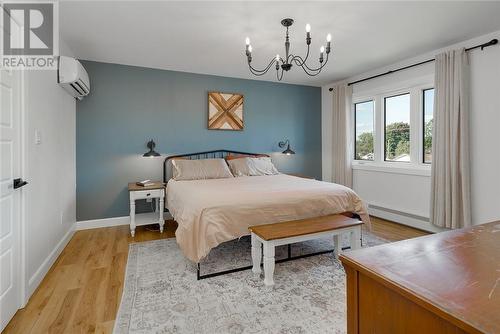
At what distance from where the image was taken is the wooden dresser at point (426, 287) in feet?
1.88

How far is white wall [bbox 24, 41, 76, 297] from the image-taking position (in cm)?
206

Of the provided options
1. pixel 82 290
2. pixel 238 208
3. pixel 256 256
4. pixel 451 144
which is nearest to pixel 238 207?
pixel 238 208

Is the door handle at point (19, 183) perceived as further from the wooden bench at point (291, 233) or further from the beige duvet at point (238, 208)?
the wooden bench at point (291, 233)

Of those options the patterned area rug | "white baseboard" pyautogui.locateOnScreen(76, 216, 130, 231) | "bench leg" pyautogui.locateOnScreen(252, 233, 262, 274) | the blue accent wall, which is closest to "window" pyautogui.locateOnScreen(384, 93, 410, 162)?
the blue accent wall

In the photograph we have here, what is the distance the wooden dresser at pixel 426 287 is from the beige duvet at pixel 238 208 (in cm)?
154

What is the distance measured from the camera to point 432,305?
1.93ft

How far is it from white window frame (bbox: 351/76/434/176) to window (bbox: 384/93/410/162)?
0.07 m

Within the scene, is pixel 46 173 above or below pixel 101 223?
above

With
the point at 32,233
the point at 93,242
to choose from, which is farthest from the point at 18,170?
the point at 93,242

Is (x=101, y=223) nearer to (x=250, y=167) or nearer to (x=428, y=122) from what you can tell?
(x=250, y=167)

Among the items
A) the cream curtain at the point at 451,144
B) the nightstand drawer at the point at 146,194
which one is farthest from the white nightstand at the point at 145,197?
the cream curtain at the point at 451,144

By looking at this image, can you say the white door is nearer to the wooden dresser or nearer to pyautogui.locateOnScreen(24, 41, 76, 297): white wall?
pyautogui.locateOnScreen(24, 41, 76, 297): white wall

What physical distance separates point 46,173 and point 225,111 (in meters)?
2.73

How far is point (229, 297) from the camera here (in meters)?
2.01
